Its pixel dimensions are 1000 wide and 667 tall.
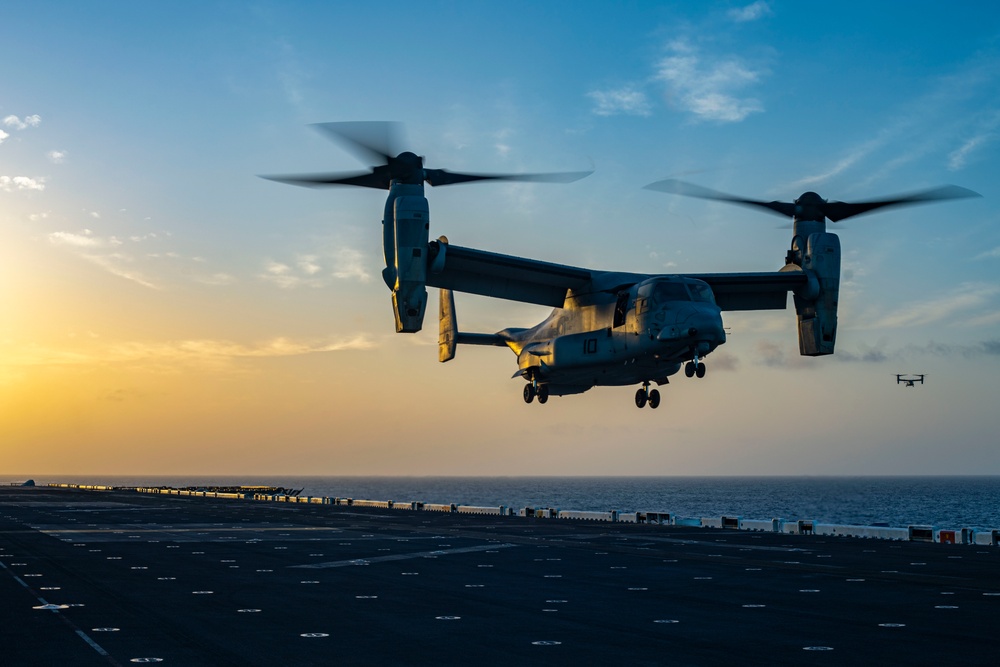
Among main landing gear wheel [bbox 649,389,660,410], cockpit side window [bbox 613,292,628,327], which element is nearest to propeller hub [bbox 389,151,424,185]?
cockpit side window [bbox 613,292,628,327]

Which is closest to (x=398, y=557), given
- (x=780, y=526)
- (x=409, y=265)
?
(x=409, y=265)

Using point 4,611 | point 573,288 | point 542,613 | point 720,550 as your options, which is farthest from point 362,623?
point 573,288

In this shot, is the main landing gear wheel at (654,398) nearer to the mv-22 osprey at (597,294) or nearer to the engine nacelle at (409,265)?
the mv-22 osprey at (597,294)

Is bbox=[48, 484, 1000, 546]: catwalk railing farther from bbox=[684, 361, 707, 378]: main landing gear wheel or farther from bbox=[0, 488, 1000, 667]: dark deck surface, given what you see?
bbox=[684, 361, 707, 378]: main landing gear wheel

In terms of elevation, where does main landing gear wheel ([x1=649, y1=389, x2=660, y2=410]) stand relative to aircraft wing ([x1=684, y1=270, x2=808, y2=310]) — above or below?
below

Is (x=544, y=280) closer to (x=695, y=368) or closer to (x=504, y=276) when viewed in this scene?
(x=504, y=276)

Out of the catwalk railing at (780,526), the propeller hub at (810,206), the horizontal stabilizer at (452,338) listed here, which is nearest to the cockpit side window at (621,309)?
the propeller hub at (810,206)
